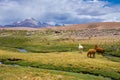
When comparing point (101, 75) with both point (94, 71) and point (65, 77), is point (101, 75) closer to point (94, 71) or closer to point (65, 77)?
point (94, 71)

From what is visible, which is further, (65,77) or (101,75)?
(101,75)

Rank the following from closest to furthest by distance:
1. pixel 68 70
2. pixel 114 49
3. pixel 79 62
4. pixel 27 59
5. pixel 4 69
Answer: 1. pixel 4 69
2. pixel 68 70
3. pixel 79 62
4. pixel 27 59
5. pixel 114 49

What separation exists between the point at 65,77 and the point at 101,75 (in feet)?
24.3

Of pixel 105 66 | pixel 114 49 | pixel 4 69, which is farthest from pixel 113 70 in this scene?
pixel 114 49

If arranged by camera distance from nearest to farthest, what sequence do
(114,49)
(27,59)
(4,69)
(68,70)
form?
(4,69) → (68,70) → (27,59) → (114,49)

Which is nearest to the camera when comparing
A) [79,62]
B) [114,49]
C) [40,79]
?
[40,79]

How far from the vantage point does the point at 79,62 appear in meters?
49.1

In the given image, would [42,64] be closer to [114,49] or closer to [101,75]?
[101,75]

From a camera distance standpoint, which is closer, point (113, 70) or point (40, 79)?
point (40, 79)

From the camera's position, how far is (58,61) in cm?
5091

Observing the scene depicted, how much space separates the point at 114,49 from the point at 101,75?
1249 inches

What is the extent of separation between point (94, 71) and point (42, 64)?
10.5 meters

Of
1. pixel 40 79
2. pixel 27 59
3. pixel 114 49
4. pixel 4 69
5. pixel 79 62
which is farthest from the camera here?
pixel 114 49

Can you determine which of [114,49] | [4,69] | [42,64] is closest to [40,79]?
[4,69]
